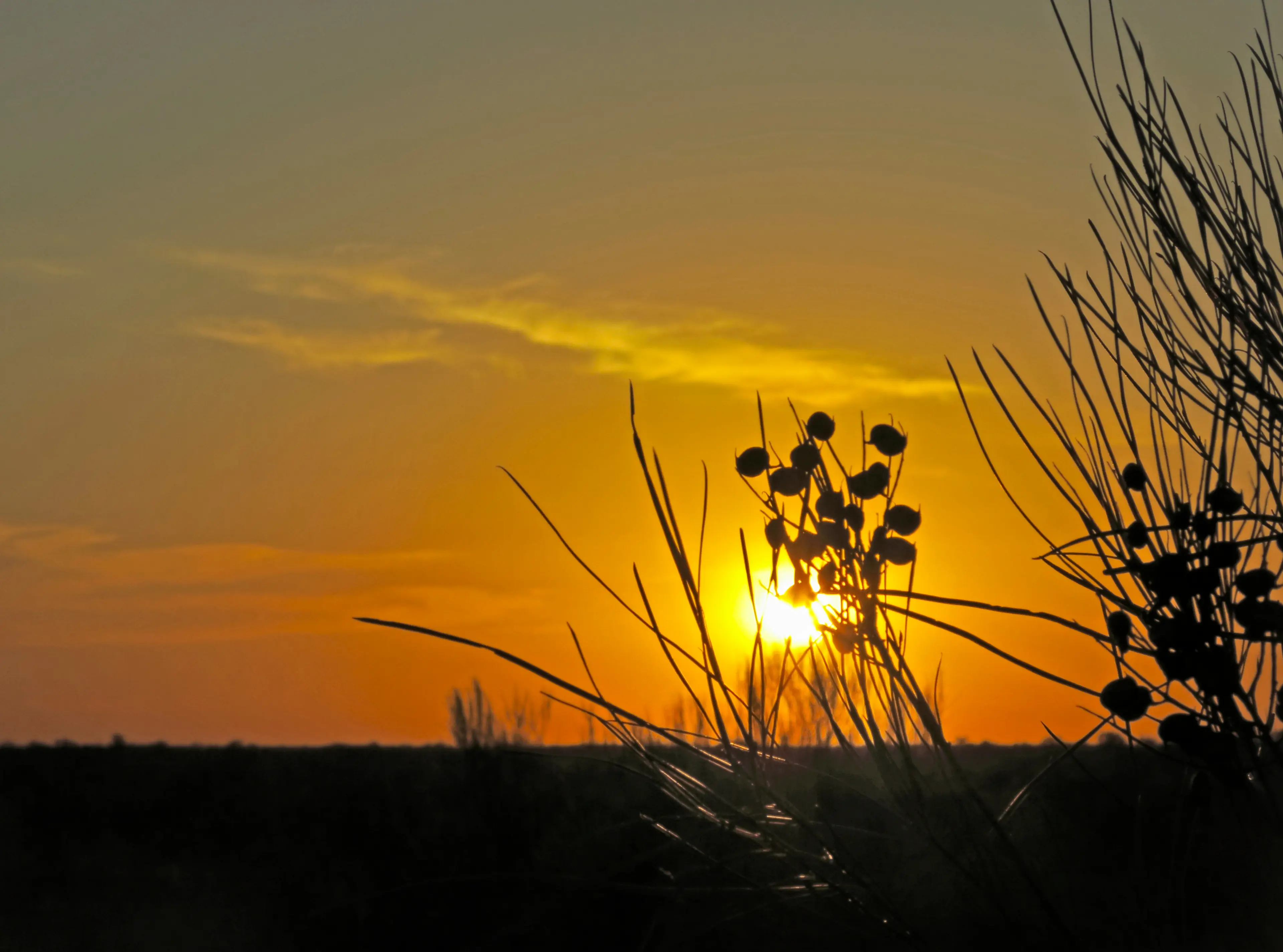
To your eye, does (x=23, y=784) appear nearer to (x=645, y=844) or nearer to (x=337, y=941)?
(x=337, y=941)

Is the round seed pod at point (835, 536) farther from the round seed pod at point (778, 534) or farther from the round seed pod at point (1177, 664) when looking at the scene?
the round seed pod at point (1177, 664)

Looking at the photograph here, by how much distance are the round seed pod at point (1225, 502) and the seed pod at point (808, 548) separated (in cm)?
73

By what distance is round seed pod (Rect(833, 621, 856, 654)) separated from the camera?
2305mm

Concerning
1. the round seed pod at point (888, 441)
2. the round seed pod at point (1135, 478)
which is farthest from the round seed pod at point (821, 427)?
the round seed pod at point (1135, 478)

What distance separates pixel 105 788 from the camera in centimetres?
963

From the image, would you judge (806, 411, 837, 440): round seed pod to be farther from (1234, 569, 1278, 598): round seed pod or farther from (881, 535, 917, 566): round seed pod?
(1234, 569, 1278, 598): round seed pod

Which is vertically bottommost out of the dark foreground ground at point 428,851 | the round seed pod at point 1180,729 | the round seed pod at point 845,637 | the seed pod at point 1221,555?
the dark foreground ground at point 428,851

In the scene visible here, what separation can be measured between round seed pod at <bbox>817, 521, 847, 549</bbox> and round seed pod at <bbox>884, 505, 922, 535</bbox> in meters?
0.13

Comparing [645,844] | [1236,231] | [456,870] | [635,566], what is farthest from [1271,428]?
[456,870]

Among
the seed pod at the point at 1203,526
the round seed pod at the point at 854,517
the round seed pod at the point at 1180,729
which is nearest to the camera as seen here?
the round seed pod at the point at 1180,729

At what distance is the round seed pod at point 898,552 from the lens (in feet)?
7.89

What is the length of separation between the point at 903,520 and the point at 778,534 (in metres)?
0.26

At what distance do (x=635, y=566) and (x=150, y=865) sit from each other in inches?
294

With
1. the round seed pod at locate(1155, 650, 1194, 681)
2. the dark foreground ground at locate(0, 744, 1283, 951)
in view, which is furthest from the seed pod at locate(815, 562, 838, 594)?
the round seed pod at locate(1155, 650, 1194, 681)
